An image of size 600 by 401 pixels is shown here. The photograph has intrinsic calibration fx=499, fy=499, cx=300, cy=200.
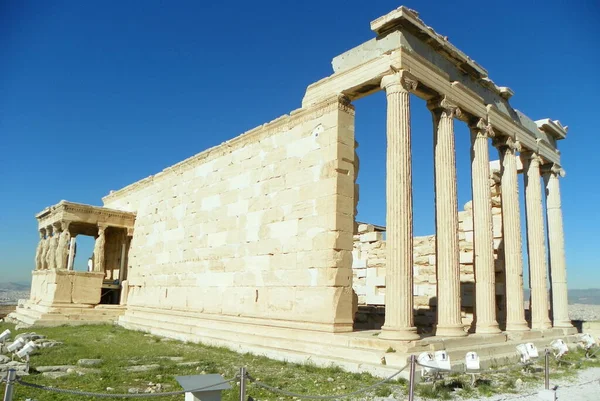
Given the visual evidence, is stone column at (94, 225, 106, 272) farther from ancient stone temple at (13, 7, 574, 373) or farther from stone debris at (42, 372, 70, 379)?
Answer: stone debris at (42, 372, 70, 379)

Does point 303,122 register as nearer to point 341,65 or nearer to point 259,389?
point 341,65

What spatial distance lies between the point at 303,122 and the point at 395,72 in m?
2.79

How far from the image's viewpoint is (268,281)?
12.6m

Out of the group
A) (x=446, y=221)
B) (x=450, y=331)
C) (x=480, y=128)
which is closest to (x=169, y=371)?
(x=450, y=331)

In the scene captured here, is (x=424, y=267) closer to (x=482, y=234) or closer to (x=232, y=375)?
(x=482, y=234)

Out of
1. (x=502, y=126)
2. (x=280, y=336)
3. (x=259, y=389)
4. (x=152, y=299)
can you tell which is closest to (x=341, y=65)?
(x=502, y=126)

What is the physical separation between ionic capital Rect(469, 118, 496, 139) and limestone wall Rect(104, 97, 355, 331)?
12.3ft

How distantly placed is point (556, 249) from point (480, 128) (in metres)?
6.43

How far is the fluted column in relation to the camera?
597 inches

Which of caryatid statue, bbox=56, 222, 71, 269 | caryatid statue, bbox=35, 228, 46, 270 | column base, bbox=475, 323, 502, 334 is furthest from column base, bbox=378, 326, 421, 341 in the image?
caryatid statue, bbox=35, 228, 46, 270

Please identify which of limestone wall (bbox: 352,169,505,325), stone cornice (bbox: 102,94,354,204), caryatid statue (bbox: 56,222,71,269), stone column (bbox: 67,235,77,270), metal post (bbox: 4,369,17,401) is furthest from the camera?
stone column (bbox: 67,235,77,270)

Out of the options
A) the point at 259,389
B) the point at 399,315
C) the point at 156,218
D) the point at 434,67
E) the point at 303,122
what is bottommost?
the point at 259,389

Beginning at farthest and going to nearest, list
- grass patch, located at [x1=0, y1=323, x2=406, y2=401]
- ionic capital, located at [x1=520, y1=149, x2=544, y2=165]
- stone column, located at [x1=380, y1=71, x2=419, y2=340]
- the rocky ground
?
the rocky ground → ionic capital, located at [x1=520, y1=149, x2=544, y2=165] → stone column, located at [x1=380, y1=71, x2=419, y2=340] → grass patch, located at [x1=0, y1=323, x2=406, y2=401]

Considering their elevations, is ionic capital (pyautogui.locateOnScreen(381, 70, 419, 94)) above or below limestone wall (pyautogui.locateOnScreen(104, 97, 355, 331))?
above
